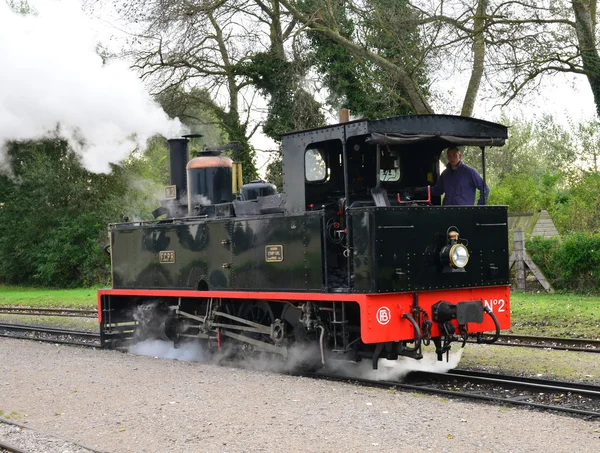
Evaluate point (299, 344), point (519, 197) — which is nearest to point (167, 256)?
point (299, 344)

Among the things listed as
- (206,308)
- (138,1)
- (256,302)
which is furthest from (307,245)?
(138,1)

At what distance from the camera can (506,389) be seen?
7996mm

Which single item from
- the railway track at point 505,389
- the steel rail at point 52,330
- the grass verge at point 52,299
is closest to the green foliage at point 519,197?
the grass verge at point 52,299

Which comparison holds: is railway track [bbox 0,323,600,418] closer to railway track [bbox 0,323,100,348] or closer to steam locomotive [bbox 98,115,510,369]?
steam locomotive [bbox 98,115,510,369]

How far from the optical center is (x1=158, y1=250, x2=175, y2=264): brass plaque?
1108cm

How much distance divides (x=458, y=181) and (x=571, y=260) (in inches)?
361

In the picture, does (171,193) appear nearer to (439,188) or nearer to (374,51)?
(439,188)

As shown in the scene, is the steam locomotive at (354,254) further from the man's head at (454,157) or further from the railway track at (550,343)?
the railway track at (550,343)

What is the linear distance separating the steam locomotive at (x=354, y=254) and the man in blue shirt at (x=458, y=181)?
22 centimetres

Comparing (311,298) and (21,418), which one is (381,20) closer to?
(311,298)

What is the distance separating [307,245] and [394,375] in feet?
6.10

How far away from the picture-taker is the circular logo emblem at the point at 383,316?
25.8ft

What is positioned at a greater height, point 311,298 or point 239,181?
point 239,181

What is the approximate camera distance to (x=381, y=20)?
17125 mm
